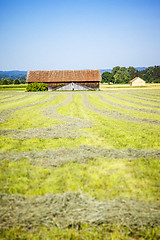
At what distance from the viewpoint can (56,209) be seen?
3275 mm

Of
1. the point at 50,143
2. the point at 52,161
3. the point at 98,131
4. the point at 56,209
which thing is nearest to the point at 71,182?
the point at 56,209

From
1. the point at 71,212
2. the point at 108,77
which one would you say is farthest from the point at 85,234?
the point at 108,77

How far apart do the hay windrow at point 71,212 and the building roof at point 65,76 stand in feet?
171

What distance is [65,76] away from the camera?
181 ft

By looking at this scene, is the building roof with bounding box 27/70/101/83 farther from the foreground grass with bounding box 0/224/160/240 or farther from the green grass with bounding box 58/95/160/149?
the foreground grass with bounding box 0/224/160/240

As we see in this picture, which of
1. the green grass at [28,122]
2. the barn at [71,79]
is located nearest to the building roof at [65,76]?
the barn at [71,79]

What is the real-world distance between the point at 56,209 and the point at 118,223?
4.21 ft

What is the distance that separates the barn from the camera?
53594 mm

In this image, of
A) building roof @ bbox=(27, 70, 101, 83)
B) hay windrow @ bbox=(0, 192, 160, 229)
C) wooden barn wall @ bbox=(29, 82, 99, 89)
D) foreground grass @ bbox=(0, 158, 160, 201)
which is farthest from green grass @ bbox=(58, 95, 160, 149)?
building roof @ bbox=(27, 70, 101, 83)

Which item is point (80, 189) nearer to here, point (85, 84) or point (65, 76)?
point (85, 84)

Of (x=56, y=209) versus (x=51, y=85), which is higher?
(x=51, y=85)

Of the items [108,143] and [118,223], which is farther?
[108,143]

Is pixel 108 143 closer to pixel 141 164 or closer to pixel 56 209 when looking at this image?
pixel 141 164

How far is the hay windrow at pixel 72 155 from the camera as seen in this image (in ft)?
17.7
